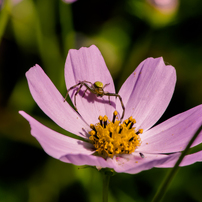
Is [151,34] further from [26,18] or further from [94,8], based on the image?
[26,18]

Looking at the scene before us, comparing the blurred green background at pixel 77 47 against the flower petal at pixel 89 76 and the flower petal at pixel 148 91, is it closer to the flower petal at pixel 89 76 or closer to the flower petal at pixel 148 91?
the flower petal at pixel 89 76

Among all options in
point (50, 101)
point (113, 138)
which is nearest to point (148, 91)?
point (113, 138)

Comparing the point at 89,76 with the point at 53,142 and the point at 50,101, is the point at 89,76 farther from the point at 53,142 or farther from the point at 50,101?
the point at 53,142

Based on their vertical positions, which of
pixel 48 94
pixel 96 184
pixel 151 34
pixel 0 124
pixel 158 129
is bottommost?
pixel 96 184

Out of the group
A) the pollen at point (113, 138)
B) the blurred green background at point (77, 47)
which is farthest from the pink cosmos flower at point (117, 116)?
the blurred green background at point (77, 47)

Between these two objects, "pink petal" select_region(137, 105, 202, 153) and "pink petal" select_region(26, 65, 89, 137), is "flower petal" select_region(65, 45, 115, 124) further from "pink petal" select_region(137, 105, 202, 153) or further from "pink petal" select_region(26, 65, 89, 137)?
"pink petal" select_region(137, 105, 202, 153)

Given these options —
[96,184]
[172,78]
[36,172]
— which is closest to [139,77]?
[172,78]

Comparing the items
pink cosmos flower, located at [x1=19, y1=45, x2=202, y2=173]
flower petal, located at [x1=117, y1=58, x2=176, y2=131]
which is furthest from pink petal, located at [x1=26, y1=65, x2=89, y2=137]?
flower petal, located at [x1=117, y1=58, x2=176, y2=131]

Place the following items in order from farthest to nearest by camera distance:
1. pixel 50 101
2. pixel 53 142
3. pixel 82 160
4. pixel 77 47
→ pixel 77 47 < pixel 50 101 < pixel 53 142 < pixel 82 160
